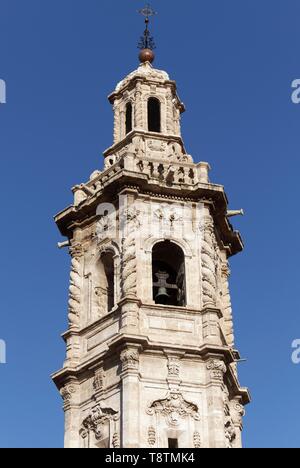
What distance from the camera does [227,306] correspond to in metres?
33.8

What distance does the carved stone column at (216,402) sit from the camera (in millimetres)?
29125

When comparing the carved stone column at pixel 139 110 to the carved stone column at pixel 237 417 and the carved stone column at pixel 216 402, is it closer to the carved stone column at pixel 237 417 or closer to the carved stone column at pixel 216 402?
the carved stone column at pixel 216 402

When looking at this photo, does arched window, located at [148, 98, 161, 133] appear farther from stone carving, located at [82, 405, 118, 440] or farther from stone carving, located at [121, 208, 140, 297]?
stone carving, located at [82, 405, 118, 440]

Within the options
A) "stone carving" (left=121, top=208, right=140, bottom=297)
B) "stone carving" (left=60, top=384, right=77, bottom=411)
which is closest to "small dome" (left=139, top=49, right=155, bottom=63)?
"stone carving" (left=121, top=208, right=140, bottom=297)

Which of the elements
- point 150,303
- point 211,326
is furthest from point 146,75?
point 211,326

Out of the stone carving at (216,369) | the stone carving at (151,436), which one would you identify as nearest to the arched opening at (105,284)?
the stone carving at (216,369)

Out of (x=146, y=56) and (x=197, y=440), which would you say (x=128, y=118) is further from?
(x=197, y=440)

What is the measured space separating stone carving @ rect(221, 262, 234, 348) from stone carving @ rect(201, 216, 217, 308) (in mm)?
1363

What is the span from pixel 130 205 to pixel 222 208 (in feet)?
9.36

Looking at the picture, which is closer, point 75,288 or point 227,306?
point 75,288

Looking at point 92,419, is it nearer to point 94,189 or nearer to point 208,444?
point 208,444

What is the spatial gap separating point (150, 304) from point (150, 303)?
0.07 meters
